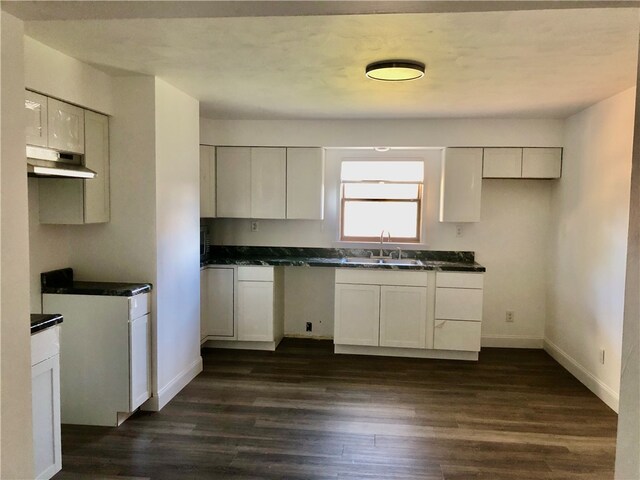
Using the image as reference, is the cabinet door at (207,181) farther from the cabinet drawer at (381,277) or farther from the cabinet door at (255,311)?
the cabinet drawer at (381,277)

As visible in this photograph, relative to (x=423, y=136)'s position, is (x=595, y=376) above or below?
below

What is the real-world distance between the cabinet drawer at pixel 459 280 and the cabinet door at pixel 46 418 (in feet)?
11.0

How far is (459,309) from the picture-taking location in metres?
4.59

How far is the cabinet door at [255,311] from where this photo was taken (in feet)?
15.7

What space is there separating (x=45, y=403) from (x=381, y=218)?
3642 millimetres

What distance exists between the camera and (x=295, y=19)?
2.20 metres

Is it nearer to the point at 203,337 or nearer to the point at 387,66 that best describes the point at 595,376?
the point at 387,66

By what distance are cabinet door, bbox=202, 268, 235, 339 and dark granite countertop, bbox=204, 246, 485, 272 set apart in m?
0.13

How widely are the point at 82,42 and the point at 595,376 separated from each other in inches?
172

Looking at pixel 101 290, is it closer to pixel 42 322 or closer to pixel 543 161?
pixel 42 322

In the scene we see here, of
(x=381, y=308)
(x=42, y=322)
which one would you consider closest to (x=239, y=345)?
(x=381, y=308)

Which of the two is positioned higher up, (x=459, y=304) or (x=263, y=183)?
(x=263, y=183)

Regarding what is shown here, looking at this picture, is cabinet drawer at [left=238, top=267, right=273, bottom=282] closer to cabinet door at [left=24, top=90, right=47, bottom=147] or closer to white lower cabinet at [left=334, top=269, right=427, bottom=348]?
white lower cabinet at [left=334, top=269, right=427, bottom=348]

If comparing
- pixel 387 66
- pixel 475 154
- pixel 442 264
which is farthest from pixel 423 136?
pixel 387 66
